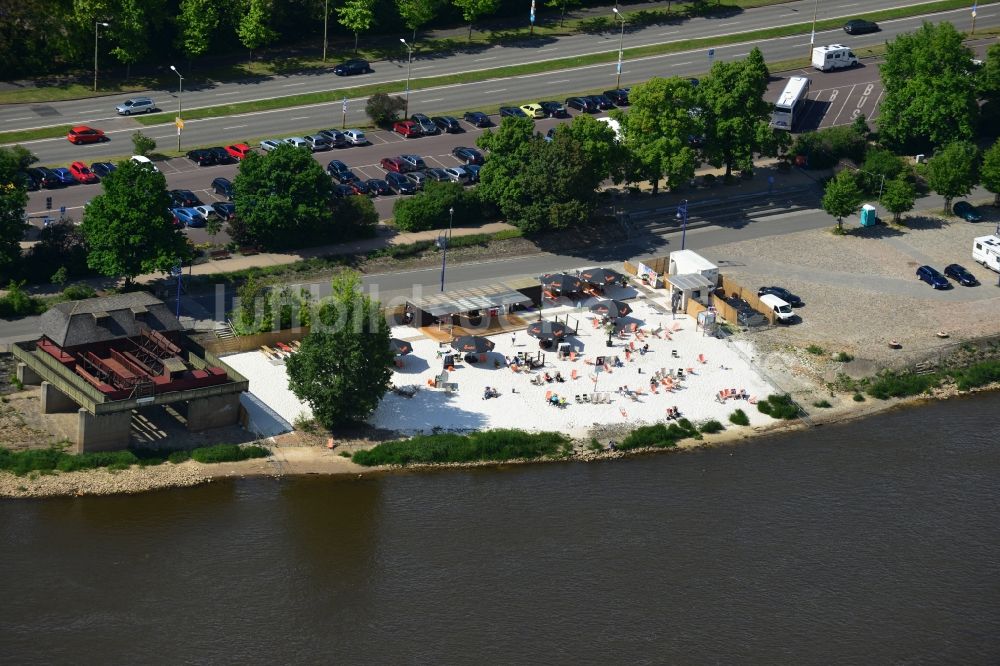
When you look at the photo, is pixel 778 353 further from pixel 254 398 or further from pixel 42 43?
pixel 42 43

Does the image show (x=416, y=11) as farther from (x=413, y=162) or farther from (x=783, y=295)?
(x=783, y=295)

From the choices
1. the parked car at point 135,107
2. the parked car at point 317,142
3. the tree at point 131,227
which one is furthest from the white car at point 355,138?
the tree at point 131,227

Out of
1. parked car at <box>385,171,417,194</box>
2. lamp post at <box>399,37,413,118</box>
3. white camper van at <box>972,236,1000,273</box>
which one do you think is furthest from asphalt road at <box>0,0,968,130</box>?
white camper van at <box>972,236,1000,273</box>

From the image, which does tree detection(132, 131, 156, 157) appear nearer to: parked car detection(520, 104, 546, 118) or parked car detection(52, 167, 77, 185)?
parked car detection(52, 167, 77, 185)

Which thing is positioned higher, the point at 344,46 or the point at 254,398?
the point at 344,46

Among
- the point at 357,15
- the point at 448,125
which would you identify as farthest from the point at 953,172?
the point at 357,15

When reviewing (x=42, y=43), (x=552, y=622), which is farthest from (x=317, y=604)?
(x=42, y=43)
